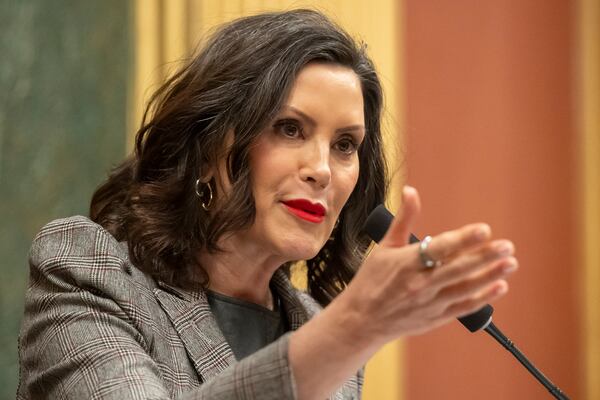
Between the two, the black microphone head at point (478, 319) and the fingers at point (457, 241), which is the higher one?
the fingers at point (457, 241)

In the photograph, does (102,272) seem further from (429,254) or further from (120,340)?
(429,254)

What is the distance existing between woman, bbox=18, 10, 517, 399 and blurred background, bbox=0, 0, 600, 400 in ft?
1.49

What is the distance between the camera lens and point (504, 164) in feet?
7.94

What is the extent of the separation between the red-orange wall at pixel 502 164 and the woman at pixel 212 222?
0.68m

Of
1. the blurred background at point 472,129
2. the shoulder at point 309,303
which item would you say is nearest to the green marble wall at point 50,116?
the blurred background at point 472,129

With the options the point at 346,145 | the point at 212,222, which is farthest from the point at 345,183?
the point at 212,222

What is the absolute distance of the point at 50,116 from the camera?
1.94 metres

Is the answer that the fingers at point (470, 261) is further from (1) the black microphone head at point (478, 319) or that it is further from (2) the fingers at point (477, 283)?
(1) the black microphone head at point (478, 319)

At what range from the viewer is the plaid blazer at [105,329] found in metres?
1.15

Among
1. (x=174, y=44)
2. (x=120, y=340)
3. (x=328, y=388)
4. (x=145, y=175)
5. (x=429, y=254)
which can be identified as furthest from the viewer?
(x=174, y=44)

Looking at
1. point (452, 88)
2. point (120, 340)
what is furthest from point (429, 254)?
point (452, 88)

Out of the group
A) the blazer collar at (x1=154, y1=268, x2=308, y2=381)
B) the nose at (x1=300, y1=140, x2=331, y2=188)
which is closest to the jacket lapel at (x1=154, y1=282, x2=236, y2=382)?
the blazer collar at (x1=154, y1=268, x2=308, y2=381)

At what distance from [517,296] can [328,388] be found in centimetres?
150

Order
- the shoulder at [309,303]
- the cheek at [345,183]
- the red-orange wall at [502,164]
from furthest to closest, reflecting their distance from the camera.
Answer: the red-orange wall at [502,164] → the shoulder at [309,303] → the cheek at [345,183]
